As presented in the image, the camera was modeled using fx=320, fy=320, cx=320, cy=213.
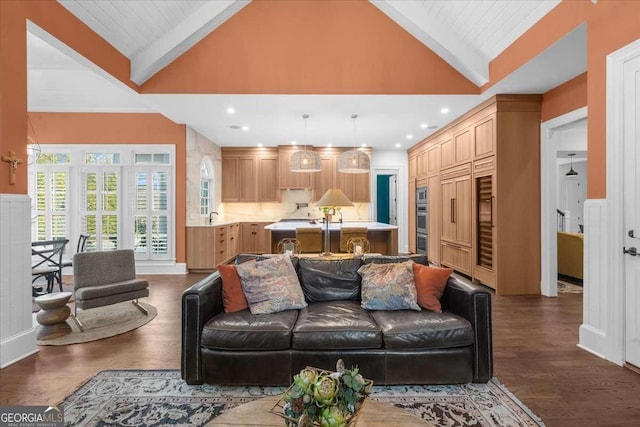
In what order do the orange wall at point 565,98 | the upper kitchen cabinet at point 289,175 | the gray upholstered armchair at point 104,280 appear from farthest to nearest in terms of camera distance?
1. the upper kitchen cabinet at point 289,175
2. the orange wall at point 565,98
3. the gray upholstered armchair at point 104,280

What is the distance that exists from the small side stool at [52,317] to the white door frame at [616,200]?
494 centimetres

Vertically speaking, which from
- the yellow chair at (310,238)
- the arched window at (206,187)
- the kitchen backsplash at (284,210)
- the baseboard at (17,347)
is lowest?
the baseboard at (17,347)

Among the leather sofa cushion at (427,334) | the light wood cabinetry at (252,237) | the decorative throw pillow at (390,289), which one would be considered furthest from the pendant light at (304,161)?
the light wood cabinetry at (252,237)

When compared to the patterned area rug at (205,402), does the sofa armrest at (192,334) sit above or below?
above

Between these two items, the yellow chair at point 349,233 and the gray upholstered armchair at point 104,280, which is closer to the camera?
the gray upholstered armchair at point 104,280

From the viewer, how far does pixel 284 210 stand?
8383 mm

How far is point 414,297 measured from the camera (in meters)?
2.51

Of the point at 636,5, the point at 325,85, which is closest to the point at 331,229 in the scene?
the point at 325,85

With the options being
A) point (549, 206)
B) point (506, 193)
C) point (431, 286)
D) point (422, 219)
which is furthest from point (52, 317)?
point (422, 219)

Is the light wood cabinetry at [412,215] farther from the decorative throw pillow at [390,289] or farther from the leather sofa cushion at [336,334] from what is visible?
the leather sofa cushion at [336,334]

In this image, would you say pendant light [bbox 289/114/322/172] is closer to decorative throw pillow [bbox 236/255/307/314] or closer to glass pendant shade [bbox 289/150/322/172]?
glass pendant shade [bbox 289/150/322/172]

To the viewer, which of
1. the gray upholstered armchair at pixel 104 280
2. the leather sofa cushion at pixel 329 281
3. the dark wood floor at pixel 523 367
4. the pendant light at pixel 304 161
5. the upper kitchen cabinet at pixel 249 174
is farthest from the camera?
the upper kitchen cabinet at pixel 249 174

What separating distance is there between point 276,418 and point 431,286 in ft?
5.44

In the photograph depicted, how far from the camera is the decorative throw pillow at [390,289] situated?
2.50m
